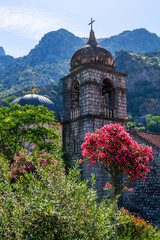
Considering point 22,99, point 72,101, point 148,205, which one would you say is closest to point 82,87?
point 72,101

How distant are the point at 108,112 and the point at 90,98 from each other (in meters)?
2.01

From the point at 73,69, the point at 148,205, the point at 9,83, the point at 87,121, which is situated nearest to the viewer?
the point at 148,205

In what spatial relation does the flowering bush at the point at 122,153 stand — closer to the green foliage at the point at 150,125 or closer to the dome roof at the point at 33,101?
the dome roof at the point at 33,101

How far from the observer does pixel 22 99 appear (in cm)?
Answer: 2831

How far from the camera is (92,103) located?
680 inches

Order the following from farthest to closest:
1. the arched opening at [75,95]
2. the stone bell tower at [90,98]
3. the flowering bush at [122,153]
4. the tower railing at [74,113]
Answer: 1. the arched opening at [75,95]
2. the tower railing at [74,113]
3. the stone bell tower at [90,98]
4. the flowering bush at [122,153]

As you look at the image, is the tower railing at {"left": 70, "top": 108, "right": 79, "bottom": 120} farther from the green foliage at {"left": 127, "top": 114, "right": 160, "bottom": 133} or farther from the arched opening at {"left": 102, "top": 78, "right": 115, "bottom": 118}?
the green foliage at {"left": 127, "top": 114, "right": 160, "bottom": 133}

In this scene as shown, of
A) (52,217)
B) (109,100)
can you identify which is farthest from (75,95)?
(52,217)

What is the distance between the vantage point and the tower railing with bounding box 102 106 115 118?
18.0m

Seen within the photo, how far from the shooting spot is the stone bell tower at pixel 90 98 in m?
17.2

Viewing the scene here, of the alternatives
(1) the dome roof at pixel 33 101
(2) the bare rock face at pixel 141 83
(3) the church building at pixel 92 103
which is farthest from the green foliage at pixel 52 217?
(2) the bare rock face at pixel 141 83

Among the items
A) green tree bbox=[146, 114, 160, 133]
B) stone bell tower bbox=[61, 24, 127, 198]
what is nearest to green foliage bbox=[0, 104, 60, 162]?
stone bell tower bbox=[61, 24, 127, 198]

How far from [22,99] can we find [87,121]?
1350cm

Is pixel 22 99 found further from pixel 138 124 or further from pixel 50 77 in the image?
pixel 50 77
